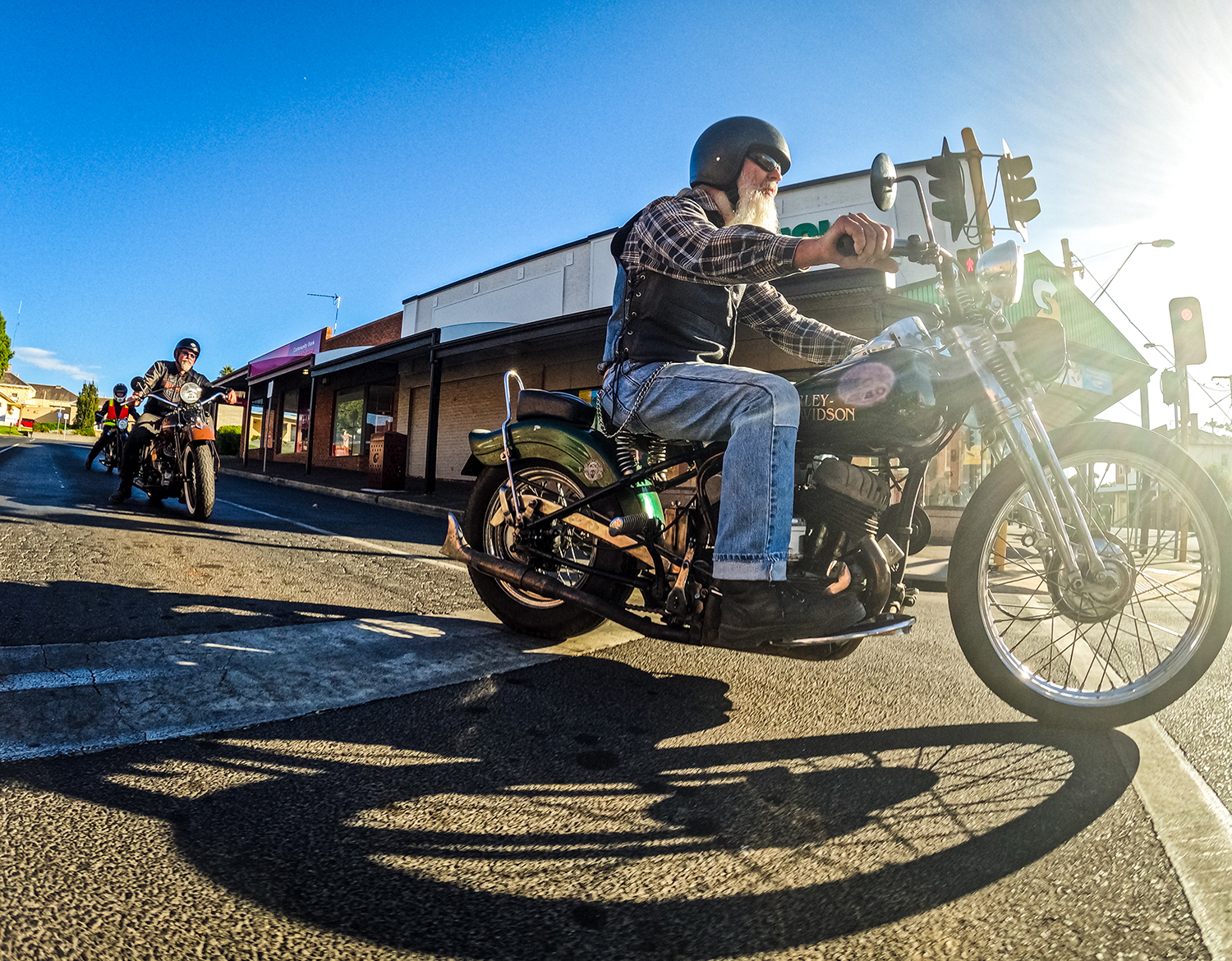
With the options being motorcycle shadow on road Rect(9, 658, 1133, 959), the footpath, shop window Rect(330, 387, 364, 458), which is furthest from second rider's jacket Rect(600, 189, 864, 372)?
shop window Rect(330, 387, 364, 458)

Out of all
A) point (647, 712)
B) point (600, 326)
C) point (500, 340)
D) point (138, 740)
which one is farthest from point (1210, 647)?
point (500, 340)

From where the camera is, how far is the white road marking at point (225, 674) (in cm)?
180

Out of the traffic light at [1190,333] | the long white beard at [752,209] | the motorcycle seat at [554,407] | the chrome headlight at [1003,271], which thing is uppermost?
the traffic light at [1190,333]

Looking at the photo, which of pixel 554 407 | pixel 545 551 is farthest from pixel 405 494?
pixel 545 551

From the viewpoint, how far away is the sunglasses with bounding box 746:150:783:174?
8.06ft

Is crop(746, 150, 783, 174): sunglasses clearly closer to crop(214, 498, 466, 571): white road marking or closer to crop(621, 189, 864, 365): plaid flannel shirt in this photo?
crop(621, 189, 864, 365): plaid flannel shirt

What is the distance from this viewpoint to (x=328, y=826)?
1396 mm

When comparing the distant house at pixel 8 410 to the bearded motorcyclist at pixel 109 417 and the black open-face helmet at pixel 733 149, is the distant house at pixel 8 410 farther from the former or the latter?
the black open-face helmet at pixel 733 149

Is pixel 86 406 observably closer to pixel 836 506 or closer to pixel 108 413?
Answer: pixel 108 413

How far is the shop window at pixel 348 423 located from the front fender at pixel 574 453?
73.5 feet

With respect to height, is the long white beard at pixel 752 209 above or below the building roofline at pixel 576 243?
below

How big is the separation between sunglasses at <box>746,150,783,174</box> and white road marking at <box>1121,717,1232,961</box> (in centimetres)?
209

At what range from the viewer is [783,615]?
204cm

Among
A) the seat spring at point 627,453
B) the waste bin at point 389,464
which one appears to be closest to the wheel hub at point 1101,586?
the seat spring at point 627,453
